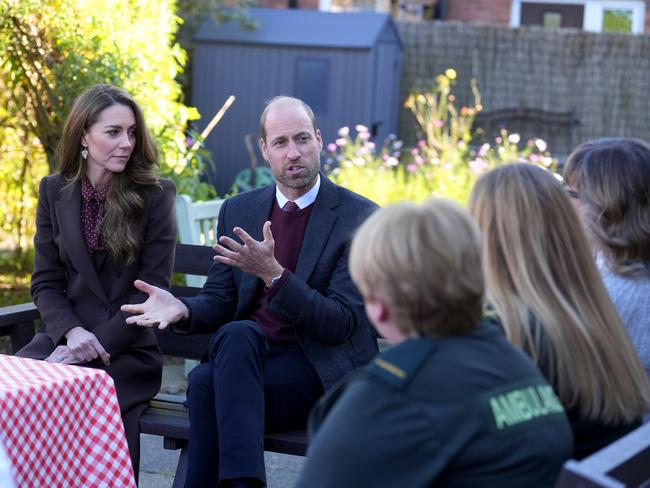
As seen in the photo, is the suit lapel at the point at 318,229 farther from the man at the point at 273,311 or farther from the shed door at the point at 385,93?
the shed door at the point at 385,93

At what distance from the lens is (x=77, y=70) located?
611cm

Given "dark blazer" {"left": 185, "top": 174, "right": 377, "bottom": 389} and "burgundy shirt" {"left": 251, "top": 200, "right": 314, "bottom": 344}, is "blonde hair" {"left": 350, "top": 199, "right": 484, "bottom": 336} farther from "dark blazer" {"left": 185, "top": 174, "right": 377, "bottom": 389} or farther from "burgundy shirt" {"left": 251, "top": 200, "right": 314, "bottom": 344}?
"burgundy shirt" {"left": 251, "top": 200, "right": 314, "bottom": 344}

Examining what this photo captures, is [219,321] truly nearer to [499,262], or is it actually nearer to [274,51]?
[499,262]

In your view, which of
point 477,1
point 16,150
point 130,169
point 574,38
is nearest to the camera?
point 130,169

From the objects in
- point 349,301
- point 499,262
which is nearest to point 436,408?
point 499,262

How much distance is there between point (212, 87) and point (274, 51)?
2.99 feet

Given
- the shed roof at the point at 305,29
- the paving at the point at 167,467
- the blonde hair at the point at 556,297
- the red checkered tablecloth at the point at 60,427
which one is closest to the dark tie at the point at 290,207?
the red checkered tablecloth at the point at 60,427

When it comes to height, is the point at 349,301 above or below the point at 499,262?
below

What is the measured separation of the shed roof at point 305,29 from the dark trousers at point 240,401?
28.8 ft

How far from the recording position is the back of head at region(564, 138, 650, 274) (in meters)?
2.91

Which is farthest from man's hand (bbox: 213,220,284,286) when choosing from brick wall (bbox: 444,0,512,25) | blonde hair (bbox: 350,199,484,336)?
brick wall (bbox: 444,0,512,25)

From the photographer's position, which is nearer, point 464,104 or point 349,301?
point 349,301

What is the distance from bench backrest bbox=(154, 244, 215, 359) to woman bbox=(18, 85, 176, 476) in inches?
10.4

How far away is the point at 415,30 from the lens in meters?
13.5
